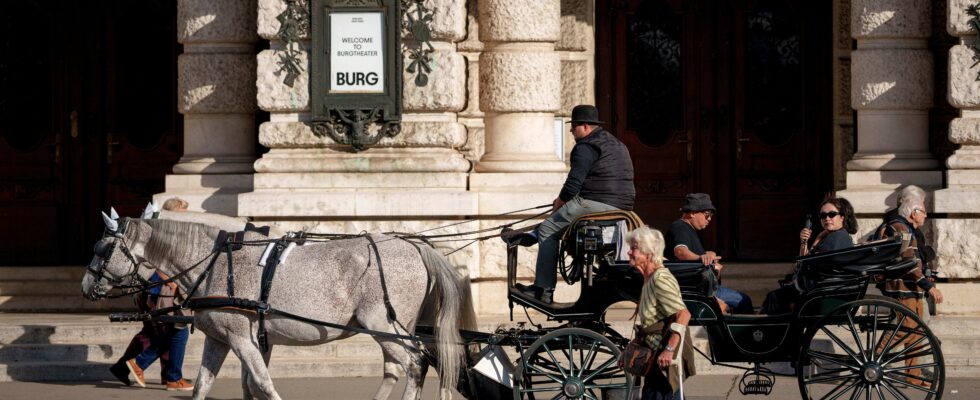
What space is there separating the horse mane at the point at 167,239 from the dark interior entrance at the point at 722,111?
6.82 m

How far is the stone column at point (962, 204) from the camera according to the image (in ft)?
45.7

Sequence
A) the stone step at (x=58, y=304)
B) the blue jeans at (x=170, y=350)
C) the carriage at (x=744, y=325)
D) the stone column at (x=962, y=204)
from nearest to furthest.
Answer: the carriage at (x=744, y=325) → the blue jeans at (x=170, y=350) → the stone column at (x=962, y=204) → the stone step at (x=58, y=304)

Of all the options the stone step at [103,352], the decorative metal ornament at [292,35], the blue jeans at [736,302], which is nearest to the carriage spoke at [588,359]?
the blue jeans at [736,302]

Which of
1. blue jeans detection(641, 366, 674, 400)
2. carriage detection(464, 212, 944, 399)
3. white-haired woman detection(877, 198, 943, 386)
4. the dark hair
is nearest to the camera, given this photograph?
blue jeans detection(641, 366, 674, 400)

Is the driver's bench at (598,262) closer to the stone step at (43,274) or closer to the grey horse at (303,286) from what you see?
the grey horse at (303,286)

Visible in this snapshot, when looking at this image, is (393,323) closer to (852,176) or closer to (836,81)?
(852,176)

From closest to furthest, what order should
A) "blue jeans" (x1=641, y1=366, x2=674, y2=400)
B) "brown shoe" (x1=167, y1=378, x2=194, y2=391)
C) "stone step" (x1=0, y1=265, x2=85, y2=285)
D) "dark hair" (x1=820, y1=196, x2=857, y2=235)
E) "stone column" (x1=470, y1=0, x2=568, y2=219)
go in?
"blue jeans" (x1=641, y1=366, x2=674, y2=400), "dark hair" (x1=820, y1=196, x2=857, y2=235), "brown shoe" (x1=167, y1=378, x2=194, y2=391), "stone column" (x1=470, y1=0, x2=568, y2=219), "stone step" (x1=0, y1=265, x2=85, y2=285)

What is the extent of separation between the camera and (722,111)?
54.8 feet

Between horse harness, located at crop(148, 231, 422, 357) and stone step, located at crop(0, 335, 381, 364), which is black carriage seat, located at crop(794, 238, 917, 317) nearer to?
horse harness, located at crop(148, 231, 422, 357)

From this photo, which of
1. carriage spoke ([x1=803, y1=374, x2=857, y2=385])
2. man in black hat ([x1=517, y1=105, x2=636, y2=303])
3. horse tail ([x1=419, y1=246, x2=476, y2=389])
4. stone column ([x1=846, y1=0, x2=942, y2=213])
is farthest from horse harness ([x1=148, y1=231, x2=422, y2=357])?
stone column ([x1=846, y1=0, x2=942, y2=213])

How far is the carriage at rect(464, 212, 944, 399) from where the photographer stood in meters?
10.3

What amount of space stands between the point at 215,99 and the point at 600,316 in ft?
19.1

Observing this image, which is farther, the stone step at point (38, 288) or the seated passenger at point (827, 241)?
the stone step at point (38, 288)

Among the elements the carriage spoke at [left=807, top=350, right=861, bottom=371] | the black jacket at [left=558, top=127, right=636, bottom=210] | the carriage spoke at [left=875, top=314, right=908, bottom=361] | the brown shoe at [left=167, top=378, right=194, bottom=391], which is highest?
the black jacket at [left=558, top=127, right=636, bottom=210]
